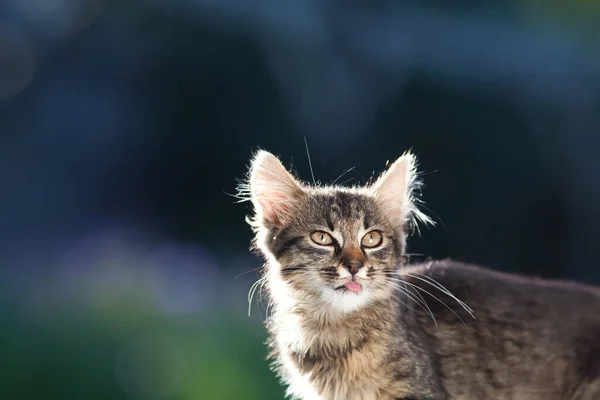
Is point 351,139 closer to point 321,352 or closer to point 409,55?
point 409,55

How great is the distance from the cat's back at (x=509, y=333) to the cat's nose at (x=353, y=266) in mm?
407

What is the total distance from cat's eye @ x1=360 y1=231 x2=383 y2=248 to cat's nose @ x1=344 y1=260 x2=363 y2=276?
20cm

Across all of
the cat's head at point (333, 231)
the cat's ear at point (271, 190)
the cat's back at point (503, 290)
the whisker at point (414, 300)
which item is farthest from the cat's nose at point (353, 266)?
the cat's ear at point (271, 190)

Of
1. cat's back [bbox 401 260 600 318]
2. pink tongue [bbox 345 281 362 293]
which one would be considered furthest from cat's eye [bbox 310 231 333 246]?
cat's back [bbox 401 260 600 318]

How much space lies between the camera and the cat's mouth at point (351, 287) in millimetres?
3271

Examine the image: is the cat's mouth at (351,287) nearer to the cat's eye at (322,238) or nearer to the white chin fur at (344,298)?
the white chin fur at (344,298)

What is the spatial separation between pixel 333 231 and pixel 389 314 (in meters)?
0.42

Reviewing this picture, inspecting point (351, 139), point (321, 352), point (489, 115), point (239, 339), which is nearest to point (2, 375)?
point (239, 339)

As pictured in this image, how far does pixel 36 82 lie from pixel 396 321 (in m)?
3.13

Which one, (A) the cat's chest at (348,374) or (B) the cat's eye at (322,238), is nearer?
(A) the cat's chest at (348,374)

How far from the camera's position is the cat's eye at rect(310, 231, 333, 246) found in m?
3.45

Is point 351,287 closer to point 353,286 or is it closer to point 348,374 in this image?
point 353,286

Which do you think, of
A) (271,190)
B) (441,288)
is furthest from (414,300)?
(271,190)

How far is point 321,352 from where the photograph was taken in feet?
11.3
